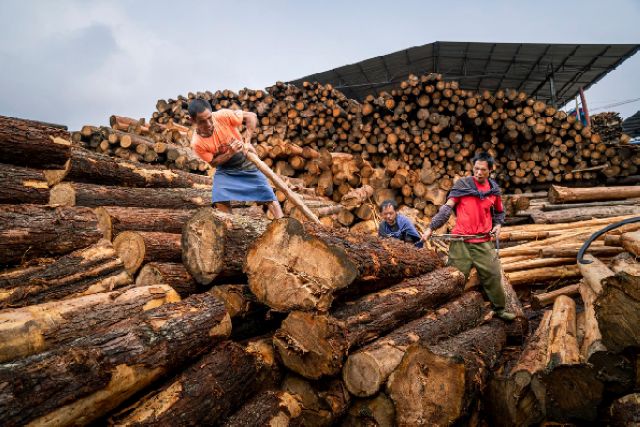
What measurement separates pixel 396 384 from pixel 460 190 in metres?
2.42

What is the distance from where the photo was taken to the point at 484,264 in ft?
12.4

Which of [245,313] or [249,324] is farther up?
[245,313]

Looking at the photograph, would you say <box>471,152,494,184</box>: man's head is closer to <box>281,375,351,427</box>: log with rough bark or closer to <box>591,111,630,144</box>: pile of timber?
<box>281,375,351,427</box>: log with rough bark

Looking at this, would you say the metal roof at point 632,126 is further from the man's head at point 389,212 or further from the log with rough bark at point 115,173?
the log with rough bark at point 115,173

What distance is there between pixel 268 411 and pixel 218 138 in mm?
2679

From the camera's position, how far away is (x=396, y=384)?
2.10m

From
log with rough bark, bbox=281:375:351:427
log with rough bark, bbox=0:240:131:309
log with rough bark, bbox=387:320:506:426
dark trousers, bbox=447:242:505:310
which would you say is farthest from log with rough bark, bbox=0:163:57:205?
dark trousers, bbox=447:242:505:310

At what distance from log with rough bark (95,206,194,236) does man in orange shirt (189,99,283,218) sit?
0.51 metres

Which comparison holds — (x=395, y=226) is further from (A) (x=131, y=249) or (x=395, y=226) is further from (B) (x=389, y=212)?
(A) (x=131, y=249)

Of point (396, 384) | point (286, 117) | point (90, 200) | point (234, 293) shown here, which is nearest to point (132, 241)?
point (234, 293)

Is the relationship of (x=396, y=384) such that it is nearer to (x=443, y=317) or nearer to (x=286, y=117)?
(x=443, y=317)

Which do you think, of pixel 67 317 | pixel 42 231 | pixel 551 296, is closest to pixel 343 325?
pixel 67 317

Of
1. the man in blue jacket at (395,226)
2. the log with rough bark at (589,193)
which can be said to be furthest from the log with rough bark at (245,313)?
the log with rough bark at (589,193)

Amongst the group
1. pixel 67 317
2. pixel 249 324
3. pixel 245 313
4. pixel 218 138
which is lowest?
pixel 249 324
